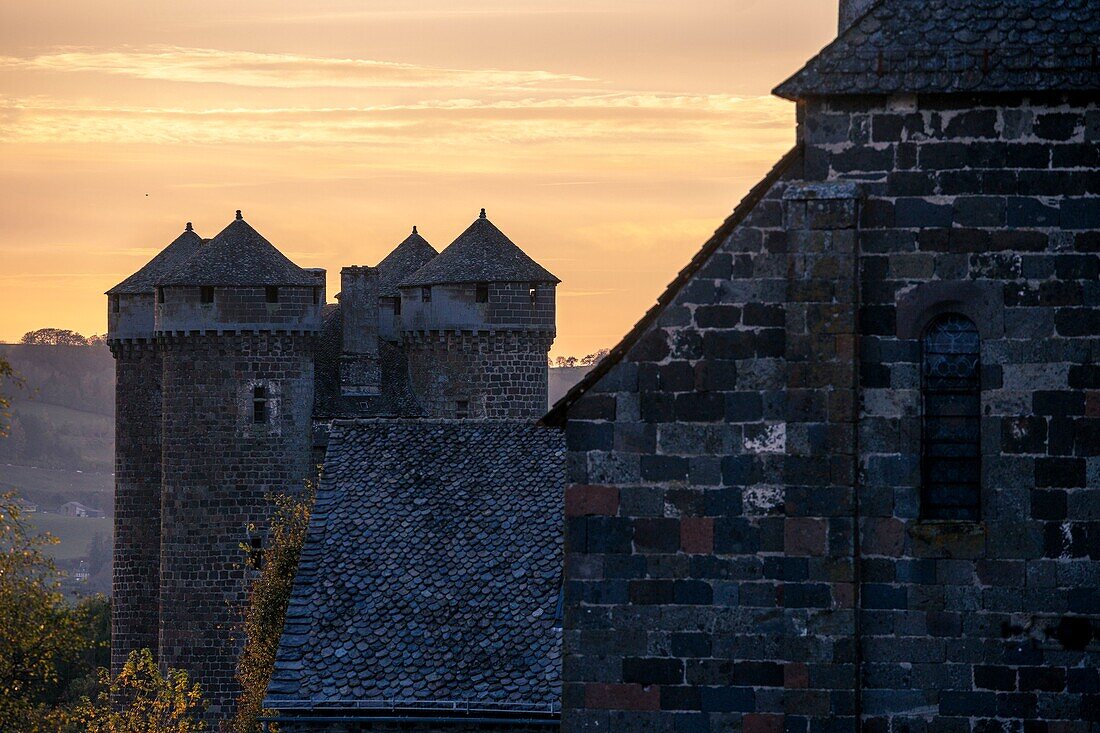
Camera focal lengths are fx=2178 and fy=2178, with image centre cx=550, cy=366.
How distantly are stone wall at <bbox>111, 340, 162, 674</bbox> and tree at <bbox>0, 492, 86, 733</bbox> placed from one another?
95.2 feet

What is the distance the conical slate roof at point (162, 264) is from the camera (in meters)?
64.0

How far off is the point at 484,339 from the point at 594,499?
A: 45.0m

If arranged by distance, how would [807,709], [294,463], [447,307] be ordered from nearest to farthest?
[807,709], [294,463], [447,307]

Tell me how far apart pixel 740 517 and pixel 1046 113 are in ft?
12.1

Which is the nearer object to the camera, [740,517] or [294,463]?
[740,517]

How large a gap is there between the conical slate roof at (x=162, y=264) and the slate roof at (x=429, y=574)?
2688 centimetres

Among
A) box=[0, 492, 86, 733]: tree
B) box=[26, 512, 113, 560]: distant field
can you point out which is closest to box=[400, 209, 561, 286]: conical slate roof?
box=[0, 492, 86, 733]: tree

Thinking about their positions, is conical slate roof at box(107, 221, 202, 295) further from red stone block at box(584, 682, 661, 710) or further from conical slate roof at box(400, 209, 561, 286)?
red stone block at box(584, 682, 661, 710)

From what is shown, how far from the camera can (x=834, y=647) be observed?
15547 mm

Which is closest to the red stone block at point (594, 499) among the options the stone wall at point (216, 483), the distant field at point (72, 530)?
the stone wall at point (216, 483)

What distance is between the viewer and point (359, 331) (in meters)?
61.7

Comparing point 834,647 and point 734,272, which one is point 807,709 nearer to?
point 834,647

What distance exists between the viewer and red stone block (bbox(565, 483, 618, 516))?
1591cm

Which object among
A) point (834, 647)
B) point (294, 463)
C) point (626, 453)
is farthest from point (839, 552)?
point (294, 463)
